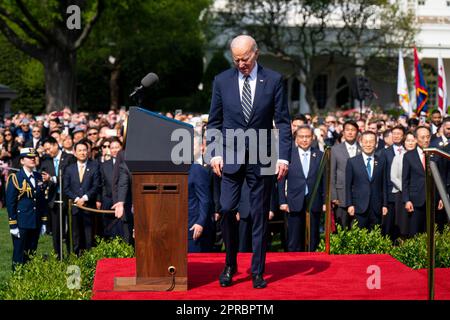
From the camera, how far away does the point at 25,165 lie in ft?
41.3

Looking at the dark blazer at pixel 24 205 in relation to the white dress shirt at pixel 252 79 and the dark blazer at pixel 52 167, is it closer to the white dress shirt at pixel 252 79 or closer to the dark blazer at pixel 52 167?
the dark blazer at pixel 52 167

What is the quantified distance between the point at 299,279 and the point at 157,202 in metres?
1.61

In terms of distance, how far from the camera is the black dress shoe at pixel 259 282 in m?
7.98

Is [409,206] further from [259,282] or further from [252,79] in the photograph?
[252,79]

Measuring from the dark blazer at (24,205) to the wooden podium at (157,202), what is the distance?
4.75 metres

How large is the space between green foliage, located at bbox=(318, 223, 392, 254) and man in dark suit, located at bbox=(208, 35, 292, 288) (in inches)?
115

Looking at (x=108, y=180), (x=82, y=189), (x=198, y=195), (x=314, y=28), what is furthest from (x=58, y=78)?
(x=198, y=195)

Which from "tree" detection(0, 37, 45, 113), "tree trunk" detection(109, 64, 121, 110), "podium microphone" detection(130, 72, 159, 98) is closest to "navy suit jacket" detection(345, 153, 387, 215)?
"podium microphone" detection(130, 72, 159, 98)

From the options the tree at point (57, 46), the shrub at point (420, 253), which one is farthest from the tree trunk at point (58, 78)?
the shrub at point (420, 253)

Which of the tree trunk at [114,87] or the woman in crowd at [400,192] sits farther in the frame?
the tree trunk at [114,87]
